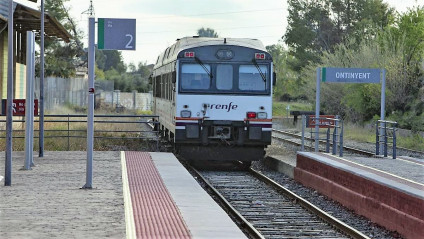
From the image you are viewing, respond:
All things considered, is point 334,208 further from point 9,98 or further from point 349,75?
point 349,75

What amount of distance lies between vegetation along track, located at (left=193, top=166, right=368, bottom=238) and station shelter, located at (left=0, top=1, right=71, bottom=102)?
12.5 m

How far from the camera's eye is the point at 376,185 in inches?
563

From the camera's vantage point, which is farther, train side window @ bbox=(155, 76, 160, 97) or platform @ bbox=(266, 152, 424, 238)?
train side window @ bbox=(155, 76, 160, 97)

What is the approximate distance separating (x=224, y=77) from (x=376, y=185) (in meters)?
8.57

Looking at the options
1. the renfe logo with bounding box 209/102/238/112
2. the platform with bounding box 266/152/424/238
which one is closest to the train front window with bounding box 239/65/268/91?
the renfe logo with bounding box 209/102/238/112

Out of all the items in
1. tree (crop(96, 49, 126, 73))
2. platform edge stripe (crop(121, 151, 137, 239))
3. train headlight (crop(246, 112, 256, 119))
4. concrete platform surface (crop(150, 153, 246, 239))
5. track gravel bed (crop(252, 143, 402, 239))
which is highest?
tree (crop(96, 49, 126, 73))

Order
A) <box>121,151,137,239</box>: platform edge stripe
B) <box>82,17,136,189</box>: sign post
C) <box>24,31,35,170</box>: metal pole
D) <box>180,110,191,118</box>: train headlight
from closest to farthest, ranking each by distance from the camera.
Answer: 1. <box>121,151,137,239</box>: platform edge stripe
2. <box>82,17,136,189</box>: sign post
3. <box>24,31,35,170</box>: metal pole
4. <box>180,110,191,118</box>: train headlight

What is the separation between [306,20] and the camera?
7294cm

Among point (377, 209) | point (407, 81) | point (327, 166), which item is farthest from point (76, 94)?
point (377, 209)

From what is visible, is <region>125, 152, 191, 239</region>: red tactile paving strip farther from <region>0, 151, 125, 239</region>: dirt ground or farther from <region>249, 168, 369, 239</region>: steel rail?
<region>249, 168, 369, 239</region>: steel rail

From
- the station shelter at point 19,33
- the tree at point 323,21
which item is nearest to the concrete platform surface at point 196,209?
the station shelter at point 19,33

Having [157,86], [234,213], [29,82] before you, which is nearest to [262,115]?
[29,82]

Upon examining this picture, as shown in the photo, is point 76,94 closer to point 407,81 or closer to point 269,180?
point 407,81

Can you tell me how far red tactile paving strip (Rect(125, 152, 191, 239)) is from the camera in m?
10.6
